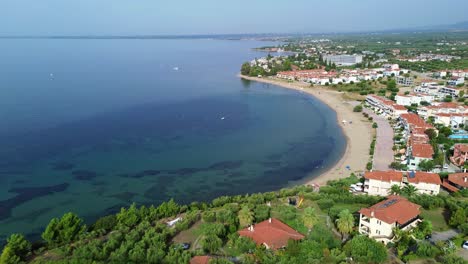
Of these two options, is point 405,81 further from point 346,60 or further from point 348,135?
point 346,60

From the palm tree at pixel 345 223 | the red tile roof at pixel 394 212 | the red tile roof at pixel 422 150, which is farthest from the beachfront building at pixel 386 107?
the palm tree at pixel 345 223

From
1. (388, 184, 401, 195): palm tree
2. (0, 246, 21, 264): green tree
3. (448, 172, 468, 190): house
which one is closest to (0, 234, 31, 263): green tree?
(0, 246, 21, 264): green tree

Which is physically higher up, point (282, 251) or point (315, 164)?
point (282, 251)

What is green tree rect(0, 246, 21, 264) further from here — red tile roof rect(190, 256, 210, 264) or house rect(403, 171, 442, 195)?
house rect(403, 171, 442, 195)

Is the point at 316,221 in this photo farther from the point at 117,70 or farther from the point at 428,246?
the point at 117,70

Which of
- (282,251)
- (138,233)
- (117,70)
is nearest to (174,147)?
(138,233)

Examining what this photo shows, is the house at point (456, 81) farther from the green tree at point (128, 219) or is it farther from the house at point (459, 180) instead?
the green tree at point (128, 219)
